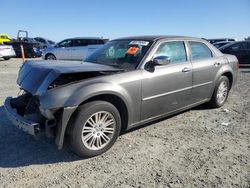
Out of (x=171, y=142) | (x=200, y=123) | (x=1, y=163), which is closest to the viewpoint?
(x=1, y=163)

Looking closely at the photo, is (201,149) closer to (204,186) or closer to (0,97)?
(204,186)

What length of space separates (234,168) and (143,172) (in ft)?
3.82

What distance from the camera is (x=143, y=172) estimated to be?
346 centimetres

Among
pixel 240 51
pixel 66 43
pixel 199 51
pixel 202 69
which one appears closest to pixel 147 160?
pixel 202 69

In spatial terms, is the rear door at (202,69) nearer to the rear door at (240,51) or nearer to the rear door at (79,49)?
the rear door at (240,51)

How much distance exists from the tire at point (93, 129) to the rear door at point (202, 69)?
2001 millimetres

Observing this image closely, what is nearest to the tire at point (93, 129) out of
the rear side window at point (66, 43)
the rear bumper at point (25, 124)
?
the rear bumper at point (25, 124)

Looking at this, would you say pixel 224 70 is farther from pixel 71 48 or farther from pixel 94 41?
pixel 71 48

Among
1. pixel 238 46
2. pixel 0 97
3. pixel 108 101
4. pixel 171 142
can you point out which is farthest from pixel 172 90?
pixel 238 46

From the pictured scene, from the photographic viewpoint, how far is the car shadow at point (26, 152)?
3.76 m

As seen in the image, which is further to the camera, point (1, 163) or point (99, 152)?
point (99, 152)

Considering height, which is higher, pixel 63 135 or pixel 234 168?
pixel 63 135

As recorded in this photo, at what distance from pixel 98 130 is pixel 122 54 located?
156 centimetres

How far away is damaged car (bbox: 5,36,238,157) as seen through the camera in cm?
357
